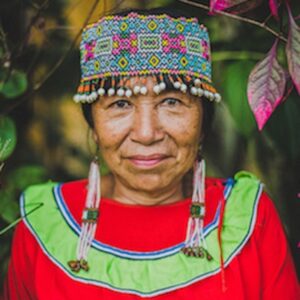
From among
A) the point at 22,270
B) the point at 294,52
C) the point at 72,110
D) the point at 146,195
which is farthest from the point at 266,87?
the point at 72,110

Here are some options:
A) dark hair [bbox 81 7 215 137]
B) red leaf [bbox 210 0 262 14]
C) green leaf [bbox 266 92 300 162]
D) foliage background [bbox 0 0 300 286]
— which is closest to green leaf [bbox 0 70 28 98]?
foliage background [bbox 0 0 300 286]

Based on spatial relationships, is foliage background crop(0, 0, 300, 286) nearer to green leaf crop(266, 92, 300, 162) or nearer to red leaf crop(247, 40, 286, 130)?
green leaf crop(266, 92, 300, 162)

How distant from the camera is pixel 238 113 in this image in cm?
219

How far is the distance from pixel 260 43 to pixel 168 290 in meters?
0.93

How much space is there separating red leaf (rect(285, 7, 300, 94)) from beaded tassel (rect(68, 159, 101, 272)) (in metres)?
0.77

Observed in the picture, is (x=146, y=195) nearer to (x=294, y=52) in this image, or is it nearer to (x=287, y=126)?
(x=287, y=126)

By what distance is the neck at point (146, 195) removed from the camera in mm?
1975

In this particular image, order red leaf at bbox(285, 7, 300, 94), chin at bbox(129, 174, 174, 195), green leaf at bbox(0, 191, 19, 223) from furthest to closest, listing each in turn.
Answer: green leaf at bbox(0, 191, 19, 223) < chin at bbox(129, 174, 174, 195) < red leaf at bbox(285, 7, 300, 94)

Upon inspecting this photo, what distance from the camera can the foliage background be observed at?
2.20 meters

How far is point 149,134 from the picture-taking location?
5.84ft

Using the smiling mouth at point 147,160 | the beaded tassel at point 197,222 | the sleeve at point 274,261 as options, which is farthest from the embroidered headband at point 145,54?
the sleeve at point 274,261

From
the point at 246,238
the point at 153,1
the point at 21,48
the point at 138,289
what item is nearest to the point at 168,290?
the point at 138,289

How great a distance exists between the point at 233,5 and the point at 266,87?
17 cm

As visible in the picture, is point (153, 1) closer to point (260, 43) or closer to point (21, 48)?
point (260, 43)
